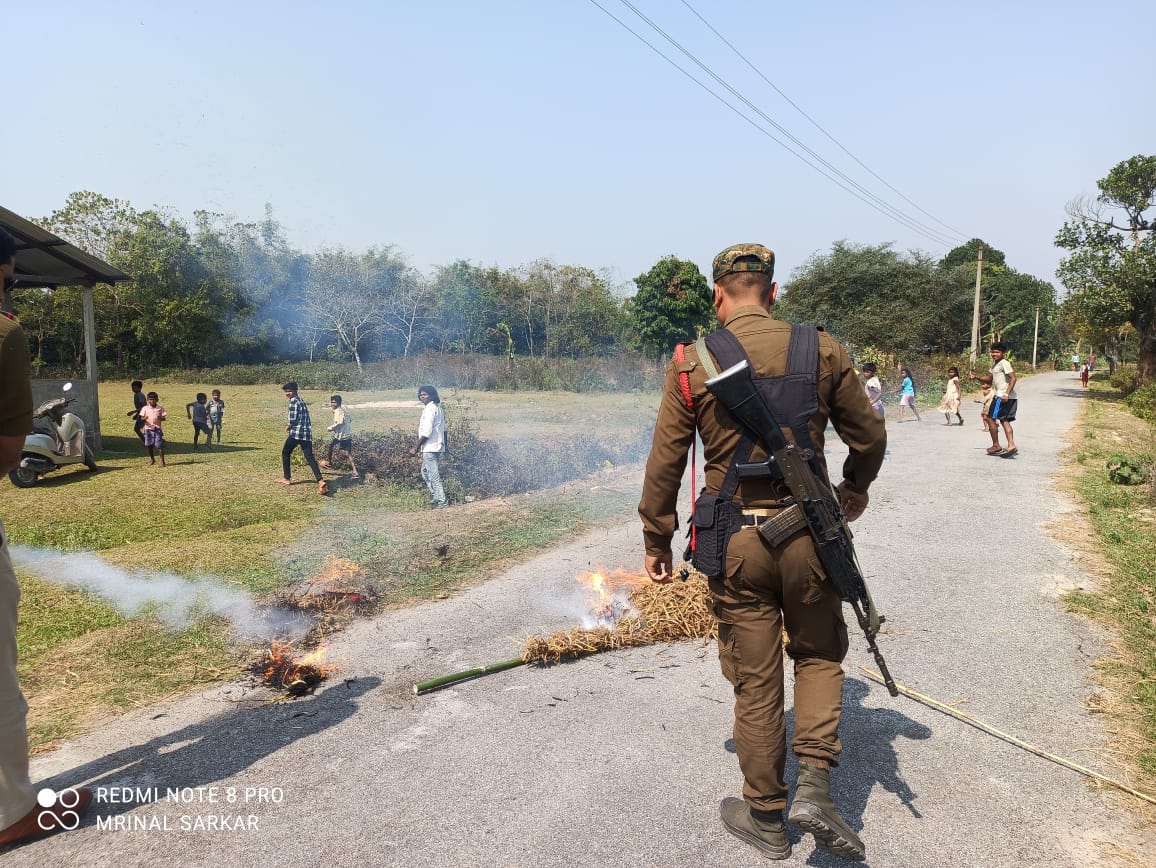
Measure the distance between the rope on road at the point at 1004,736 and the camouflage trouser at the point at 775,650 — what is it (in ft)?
4.38

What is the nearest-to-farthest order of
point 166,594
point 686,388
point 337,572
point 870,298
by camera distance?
point 686,388 < point 166,594 < point 337,572 < point 870,298

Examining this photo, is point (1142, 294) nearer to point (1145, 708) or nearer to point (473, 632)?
point (1145, 708)

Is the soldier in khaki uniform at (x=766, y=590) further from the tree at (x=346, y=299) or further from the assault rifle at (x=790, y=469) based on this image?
the tree at (x=346, y=299)

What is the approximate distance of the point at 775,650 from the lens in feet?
8.50

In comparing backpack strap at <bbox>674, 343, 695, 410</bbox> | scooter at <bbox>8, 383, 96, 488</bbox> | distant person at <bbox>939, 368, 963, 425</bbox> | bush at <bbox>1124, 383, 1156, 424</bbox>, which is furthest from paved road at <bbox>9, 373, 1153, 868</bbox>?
bush at <bbox>1124, 383, 1156, 424</bbox>

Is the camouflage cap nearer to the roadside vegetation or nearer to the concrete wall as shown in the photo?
the roadside vegetation

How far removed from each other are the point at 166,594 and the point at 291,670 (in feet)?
7.44

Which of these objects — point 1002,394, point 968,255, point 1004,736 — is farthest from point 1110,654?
point 968,255

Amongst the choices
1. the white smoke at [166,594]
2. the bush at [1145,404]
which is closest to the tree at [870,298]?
the bush at [1145,404]

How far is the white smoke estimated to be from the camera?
4.75 metres

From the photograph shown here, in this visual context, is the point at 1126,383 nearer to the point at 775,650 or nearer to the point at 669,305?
the point at 669,305

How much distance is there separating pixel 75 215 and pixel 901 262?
3942 centimetres

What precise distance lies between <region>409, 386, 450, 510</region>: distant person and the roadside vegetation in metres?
0.25

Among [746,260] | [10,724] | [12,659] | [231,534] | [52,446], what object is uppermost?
[746,260]
